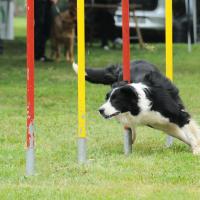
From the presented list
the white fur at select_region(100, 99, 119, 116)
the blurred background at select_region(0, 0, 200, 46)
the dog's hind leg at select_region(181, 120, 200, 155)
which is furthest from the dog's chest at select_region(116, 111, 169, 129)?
the blurred background at select_region(0, 0, 200, 46)

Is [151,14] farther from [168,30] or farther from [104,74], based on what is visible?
[168,30]

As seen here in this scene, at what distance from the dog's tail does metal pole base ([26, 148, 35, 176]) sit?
1.91 m

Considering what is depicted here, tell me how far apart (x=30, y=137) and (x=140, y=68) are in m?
1.96

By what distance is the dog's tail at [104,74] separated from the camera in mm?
8477

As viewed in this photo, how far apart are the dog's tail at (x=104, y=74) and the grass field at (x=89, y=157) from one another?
693 mm

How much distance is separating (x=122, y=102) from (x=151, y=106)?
28 centimetres

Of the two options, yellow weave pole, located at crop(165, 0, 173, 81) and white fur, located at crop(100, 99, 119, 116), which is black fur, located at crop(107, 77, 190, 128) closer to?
white fur, located at crop(100, 99, 119, 116)

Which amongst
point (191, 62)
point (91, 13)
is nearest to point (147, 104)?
point (191, 62)

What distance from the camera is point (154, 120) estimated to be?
7.72 m

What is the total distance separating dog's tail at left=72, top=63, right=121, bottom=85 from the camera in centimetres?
848

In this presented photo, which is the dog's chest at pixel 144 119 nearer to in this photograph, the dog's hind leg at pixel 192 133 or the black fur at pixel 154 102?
the black fur at pixel 154 102

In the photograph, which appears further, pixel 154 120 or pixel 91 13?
pixel 91 13

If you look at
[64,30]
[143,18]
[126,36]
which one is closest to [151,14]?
[143,18]

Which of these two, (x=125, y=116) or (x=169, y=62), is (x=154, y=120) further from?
(x=169, y=62)
